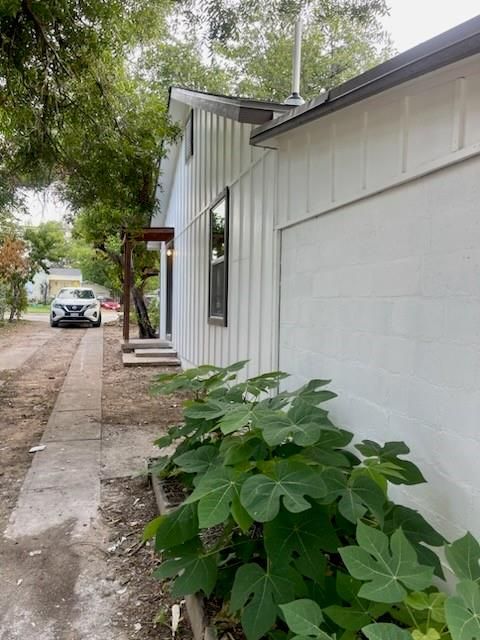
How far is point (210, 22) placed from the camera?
6.50m

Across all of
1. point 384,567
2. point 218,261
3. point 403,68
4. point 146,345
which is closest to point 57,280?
point 146,345

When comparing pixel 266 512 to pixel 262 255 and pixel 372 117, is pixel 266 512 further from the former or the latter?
pixel 262 255

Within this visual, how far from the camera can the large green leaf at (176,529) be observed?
1887 millimetres

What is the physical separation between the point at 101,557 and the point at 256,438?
138 centimetres

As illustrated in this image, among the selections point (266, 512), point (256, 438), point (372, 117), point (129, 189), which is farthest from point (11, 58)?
point (266, 512)

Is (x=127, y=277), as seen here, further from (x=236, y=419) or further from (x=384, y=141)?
(x=236, y=419)

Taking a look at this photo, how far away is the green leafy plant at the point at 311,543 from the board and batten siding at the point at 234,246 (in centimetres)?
187

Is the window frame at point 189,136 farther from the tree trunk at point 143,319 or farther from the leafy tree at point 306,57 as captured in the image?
the tree trunk at point 143,319

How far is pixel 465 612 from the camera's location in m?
1.21

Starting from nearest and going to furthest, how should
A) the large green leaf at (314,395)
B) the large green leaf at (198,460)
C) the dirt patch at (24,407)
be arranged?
the large green leaf at (198,460), the large green leaf at (314,395), the dirt patch at (24,407)

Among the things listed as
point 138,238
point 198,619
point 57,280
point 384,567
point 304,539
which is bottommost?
point 198,619

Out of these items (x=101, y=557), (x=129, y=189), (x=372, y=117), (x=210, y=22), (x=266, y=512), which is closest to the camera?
(x=266, y=512)

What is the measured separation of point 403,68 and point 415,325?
1045mm

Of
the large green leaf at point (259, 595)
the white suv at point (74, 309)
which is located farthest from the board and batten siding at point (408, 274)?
the white suv at point (74, 309)
